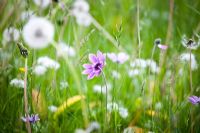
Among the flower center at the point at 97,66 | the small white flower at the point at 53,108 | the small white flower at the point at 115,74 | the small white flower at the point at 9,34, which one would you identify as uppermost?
the small white flower at the point at 9,34

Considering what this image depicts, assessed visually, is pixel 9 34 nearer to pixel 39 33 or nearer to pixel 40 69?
pixel 39 33

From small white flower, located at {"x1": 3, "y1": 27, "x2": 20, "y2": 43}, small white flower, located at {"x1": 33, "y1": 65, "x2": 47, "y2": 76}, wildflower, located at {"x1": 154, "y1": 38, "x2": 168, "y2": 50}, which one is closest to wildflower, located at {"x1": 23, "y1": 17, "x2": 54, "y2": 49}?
small white flower, located at {"x1": 3, "y1": 27, "x2": 20, "y2": 43}

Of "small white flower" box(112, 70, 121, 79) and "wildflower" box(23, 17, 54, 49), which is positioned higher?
"wildflower" box(23, 17, 54, 49)

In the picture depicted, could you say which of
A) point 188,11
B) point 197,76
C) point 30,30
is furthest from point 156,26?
point 30,30

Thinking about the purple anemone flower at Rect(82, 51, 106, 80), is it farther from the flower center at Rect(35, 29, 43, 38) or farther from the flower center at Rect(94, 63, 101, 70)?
the flower center at Rect(35, 29, 43, 38)

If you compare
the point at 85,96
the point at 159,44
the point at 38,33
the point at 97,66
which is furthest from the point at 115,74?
the point at 38,33

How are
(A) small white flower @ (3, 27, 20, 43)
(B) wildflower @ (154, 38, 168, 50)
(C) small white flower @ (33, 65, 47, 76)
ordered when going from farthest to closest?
(C) small white flower @ (33, 65, 47, 76) → (B) wildflower @ (154, 38, 168, 50) → (A) small white flower @ (3, 27, 20, 43)

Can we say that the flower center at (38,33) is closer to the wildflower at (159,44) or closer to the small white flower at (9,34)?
the small white flower at (9,34)

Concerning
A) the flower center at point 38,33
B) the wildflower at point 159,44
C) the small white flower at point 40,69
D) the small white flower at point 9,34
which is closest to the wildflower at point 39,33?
the flower center at point 38,33
